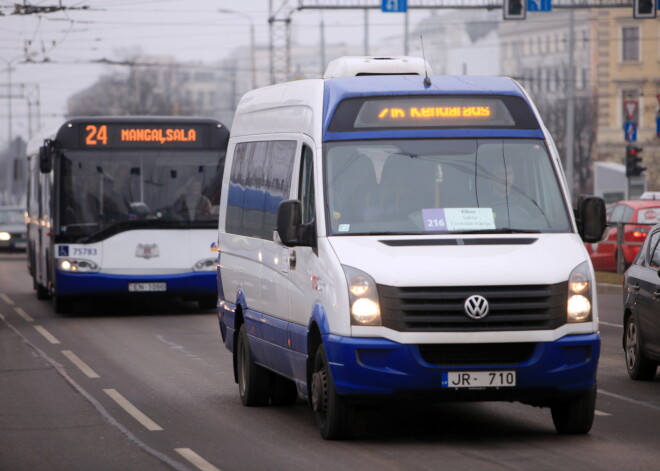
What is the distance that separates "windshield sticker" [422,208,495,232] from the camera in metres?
10.3

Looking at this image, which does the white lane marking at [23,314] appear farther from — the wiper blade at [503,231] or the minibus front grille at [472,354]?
the minibus front grille at [472,354]

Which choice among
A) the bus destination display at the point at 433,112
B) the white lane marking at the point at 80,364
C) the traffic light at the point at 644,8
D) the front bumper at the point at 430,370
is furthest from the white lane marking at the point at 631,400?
the traffic light at the point at 644,8

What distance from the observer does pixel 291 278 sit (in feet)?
36.2

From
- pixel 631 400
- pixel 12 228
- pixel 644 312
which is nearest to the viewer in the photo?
pixel 631 400

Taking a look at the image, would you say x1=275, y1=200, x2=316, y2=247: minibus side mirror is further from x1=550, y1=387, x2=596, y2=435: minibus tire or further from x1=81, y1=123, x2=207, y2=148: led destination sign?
x1=81, y1=123, x2=207, y2=148: led destination sign

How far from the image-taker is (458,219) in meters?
10.4

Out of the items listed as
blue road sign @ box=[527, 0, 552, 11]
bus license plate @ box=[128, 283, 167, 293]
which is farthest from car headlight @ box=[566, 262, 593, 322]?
blue road sign @ box=[527, 0, 552, 11]

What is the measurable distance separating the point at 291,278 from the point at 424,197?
46.9 inches

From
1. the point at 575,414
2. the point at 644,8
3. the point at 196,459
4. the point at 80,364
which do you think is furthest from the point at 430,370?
the point at 644,8

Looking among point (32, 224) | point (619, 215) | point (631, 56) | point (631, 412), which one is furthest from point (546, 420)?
point (631, 56)

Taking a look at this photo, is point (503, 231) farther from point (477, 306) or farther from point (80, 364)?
point (80, 364)

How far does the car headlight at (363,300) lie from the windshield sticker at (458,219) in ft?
2.43

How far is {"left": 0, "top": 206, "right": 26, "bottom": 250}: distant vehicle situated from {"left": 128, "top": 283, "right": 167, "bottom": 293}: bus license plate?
31.1m

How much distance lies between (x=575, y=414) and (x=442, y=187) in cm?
172
